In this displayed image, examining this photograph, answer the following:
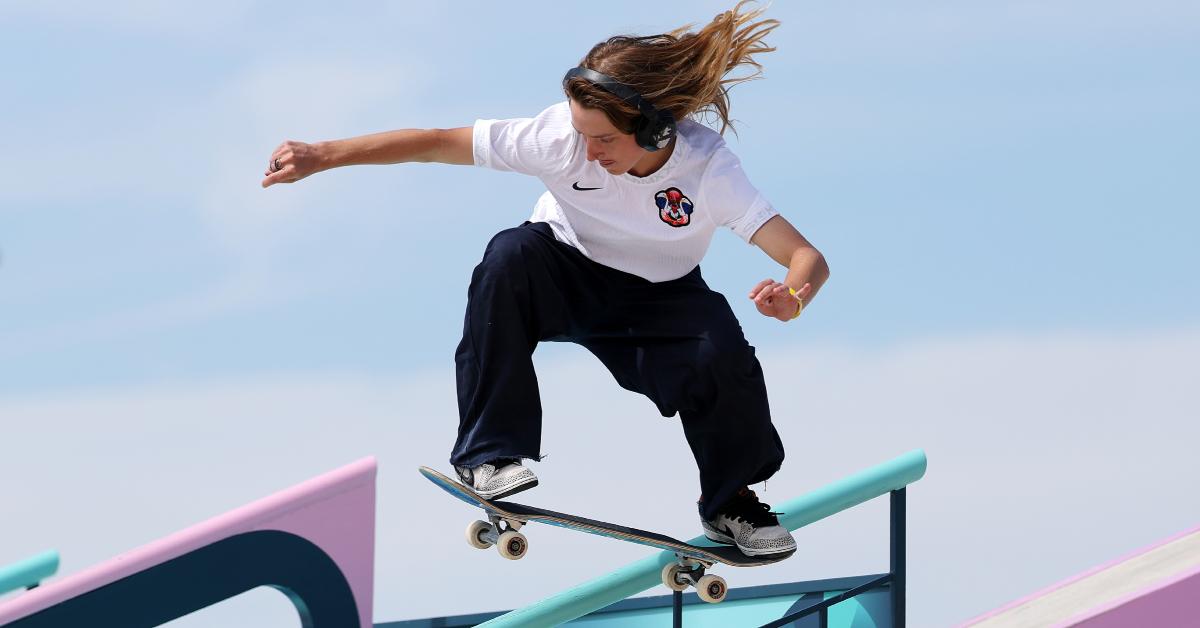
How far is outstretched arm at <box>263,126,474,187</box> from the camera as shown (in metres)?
4.06

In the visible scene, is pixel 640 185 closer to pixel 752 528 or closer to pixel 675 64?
pixel 675 64

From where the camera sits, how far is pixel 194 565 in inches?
144

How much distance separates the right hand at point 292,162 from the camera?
159 inches

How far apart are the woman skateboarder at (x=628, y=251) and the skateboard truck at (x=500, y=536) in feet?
0.48

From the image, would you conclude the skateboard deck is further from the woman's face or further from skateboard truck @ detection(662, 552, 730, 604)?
the woman's face

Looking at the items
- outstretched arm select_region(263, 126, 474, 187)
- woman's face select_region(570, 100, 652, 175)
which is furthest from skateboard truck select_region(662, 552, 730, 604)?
outstretched arm select_region(263, 126, 474, 187)

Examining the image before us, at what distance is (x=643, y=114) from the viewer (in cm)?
412

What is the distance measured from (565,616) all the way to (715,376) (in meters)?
0.78

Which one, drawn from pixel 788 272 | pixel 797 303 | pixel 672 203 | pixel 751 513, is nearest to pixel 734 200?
pixel 672 203

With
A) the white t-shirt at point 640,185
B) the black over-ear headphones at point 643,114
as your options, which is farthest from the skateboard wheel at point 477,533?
the black over-ear headphones at point 643,114

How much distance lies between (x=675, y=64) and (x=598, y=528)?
134 cm

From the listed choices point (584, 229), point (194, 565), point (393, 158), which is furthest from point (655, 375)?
point (194, 565)

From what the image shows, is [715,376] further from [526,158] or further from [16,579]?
[16,579]

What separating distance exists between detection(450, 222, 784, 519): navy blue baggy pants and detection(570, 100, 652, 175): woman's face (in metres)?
0.34
